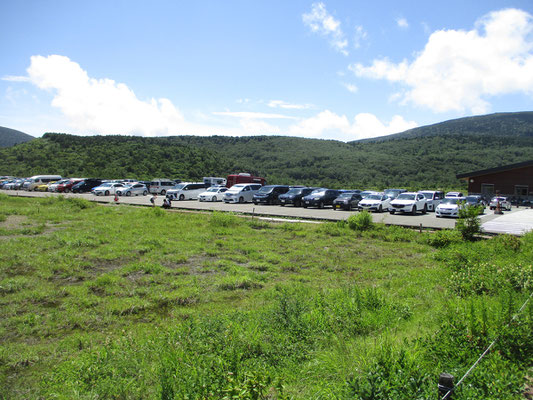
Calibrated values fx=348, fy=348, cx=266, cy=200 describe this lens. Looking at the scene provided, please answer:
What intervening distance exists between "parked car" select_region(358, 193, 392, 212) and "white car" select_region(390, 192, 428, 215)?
0.66 metres

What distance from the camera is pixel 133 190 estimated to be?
41750 millimetres

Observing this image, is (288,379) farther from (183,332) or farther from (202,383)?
(183,332)

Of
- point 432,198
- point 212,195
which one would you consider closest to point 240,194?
point 212,195

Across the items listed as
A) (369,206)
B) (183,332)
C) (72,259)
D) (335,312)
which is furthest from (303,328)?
(369,206)

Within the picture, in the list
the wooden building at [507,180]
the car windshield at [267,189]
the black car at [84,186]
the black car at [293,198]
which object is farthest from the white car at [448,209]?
the black car at [84,186]

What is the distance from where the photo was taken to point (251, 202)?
33.5m

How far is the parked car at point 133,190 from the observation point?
4004 centimetres

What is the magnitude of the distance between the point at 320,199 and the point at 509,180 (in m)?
29.3

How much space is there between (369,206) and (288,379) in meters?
23.6

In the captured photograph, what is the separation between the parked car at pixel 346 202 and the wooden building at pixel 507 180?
24.4 meters

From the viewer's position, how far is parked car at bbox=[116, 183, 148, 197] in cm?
4004

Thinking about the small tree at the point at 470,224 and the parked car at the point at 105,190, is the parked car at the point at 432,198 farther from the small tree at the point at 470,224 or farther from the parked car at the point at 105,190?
the parked car at the point at 105,190

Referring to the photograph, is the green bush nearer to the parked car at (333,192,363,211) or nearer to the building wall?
the parked car at (333,192,363,211)

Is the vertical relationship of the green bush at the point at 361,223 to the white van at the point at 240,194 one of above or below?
below
